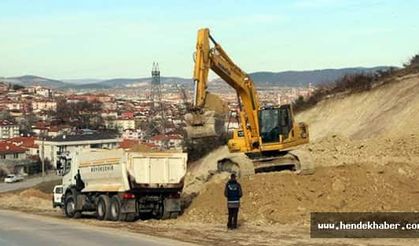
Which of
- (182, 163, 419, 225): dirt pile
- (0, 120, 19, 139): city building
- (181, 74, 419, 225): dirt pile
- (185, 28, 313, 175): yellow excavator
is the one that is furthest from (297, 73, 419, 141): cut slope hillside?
(0, 120, 19, 139): city building

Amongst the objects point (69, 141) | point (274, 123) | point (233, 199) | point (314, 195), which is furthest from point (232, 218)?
point (69, 141)

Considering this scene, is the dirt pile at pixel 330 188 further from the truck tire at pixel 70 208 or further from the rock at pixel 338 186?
the truck tire at pixel 70 208

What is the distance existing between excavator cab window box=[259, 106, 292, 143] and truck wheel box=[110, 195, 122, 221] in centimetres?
723

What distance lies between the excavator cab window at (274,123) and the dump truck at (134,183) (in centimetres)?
545

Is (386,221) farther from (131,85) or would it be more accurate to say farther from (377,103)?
(131,85)

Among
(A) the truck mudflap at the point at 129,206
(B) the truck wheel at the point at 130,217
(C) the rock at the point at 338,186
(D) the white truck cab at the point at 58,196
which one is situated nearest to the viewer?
(C) the rock at the point at 338,186

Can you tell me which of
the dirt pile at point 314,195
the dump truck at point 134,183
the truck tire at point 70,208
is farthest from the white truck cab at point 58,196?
the dirt pile at point 314,195

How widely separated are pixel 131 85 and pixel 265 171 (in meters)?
169

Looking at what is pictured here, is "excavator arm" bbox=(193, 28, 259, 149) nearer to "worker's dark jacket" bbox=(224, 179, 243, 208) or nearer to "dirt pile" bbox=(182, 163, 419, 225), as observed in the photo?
"dirt pile" bbox=(182, 163, 419, 225)

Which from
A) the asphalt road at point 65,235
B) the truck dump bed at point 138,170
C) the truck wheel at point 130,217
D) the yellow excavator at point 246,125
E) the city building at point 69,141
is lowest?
the asphalt road at point 65,235

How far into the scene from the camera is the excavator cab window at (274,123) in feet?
99.5

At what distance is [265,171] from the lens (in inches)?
1178

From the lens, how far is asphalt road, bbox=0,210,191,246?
18.2 m

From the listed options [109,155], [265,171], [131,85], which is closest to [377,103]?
[265,171]
